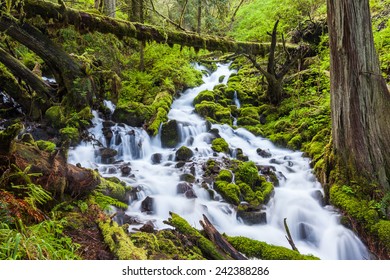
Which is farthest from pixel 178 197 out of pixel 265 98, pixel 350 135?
pixel 265 98

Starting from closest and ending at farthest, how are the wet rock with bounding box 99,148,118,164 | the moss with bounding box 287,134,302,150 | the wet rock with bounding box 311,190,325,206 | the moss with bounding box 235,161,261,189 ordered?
1. the wet rock with bounding box 311,190,325,206
2. the moss with bounding box 235,161,261,189
3. the wet rock with bounding box 99,148,118,164
4. the moss with bounding box 287,134,302,150

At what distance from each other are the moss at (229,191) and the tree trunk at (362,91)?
7.94ft

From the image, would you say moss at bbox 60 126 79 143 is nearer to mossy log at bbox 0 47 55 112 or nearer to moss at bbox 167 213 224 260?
mossy log at bbox 0 47 55 112

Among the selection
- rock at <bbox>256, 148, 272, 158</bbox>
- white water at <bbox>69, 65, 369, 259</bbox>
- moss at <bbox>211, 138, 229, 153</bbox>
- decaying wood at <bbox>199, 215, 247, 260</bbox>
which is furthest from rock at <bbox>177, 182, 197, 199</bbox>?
rock at <bbox>256, 148, 272, 158</bbox>

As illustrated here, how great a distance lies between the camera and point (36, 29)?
7.34 metres

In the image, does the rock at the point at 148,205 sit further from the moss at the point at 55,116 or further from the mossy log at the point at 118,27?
the mossy log at the point at 118,27

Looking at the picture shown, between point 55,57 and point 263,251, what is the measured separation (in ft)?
23.0

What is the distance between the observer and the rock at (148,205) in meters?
5.75

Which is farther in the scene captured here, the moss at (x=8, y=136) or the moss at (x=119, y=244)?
the moss at (x=8, y=136)

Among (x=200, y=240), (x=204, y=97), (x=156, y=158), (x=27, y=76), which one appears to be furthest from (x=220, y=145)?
(x=27, y=76)

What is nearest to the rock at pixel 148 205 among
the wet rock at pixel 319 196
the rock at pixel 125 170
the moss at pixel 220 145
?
the rock at pixel 125 170

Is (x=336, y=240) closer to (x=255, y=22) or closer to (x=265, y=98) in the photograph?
(x=265, y=98)

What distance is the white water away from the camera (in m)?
5.47

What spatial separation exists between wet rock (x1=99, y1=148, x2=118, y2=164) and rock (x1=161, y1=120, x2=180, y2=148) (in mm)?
1631
